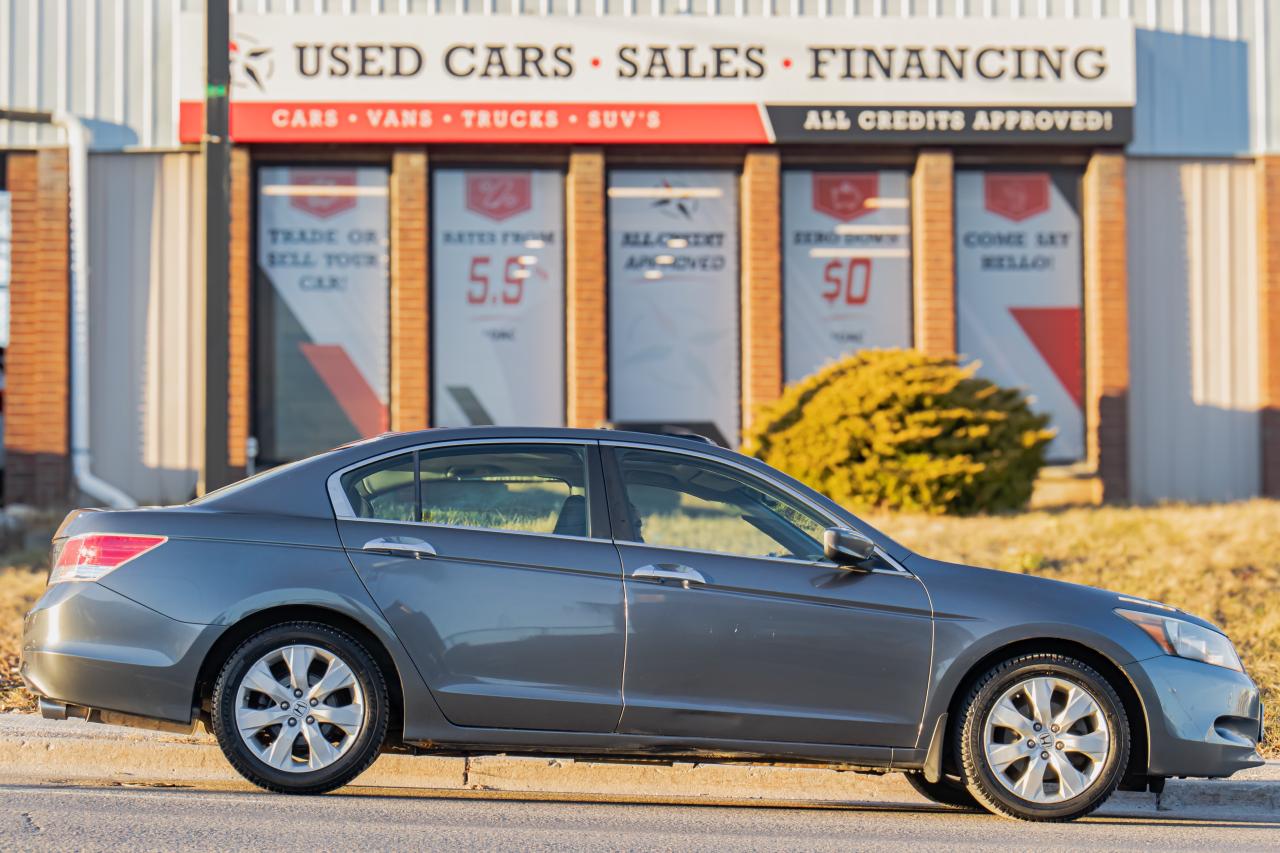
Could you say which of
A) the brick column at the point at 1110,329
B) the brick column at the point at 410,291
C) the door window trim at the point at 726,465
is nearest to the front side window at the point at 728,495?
the door window trim at the point at 726,465

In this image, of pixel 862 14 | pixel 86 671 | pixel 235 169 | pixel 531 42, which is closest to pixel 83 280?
pixel 235 169

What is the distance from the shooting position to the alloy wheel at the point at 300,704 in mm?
5629

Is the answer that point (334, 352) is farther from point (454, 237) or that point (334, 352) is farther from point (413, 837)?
point (413, 837)

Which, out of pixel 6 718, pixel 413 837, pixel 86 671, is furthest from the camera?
pixel 6 718

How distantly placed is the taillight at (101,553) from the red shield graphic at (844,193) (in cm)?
1162

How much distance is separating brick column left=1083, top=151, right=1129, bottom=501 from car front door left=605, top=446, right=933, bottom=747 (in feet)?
36.1

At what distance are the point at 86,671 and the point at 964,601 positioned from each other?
11.4 feet

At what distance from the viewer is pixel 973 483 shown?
13125 mm

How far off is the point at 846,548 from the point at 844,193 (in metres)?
11.0

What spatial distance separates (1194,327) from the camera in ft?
53.9

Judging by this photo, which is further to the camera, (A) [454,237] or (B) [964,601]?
(A) [454,237]

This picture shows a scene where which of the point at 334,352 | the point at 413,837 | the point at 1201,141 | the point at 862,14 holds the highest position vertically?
the point at 862,14

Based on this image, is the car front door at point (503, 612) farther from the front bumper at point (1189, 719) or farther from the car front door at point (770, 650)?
the front bumper at point (1189, 719)

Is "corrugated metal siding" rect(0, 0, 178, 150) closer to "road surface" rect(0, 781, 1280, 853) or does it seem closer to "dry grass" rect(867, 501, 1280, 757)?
"dry grass" rect(867, 501, 1280, 757)
